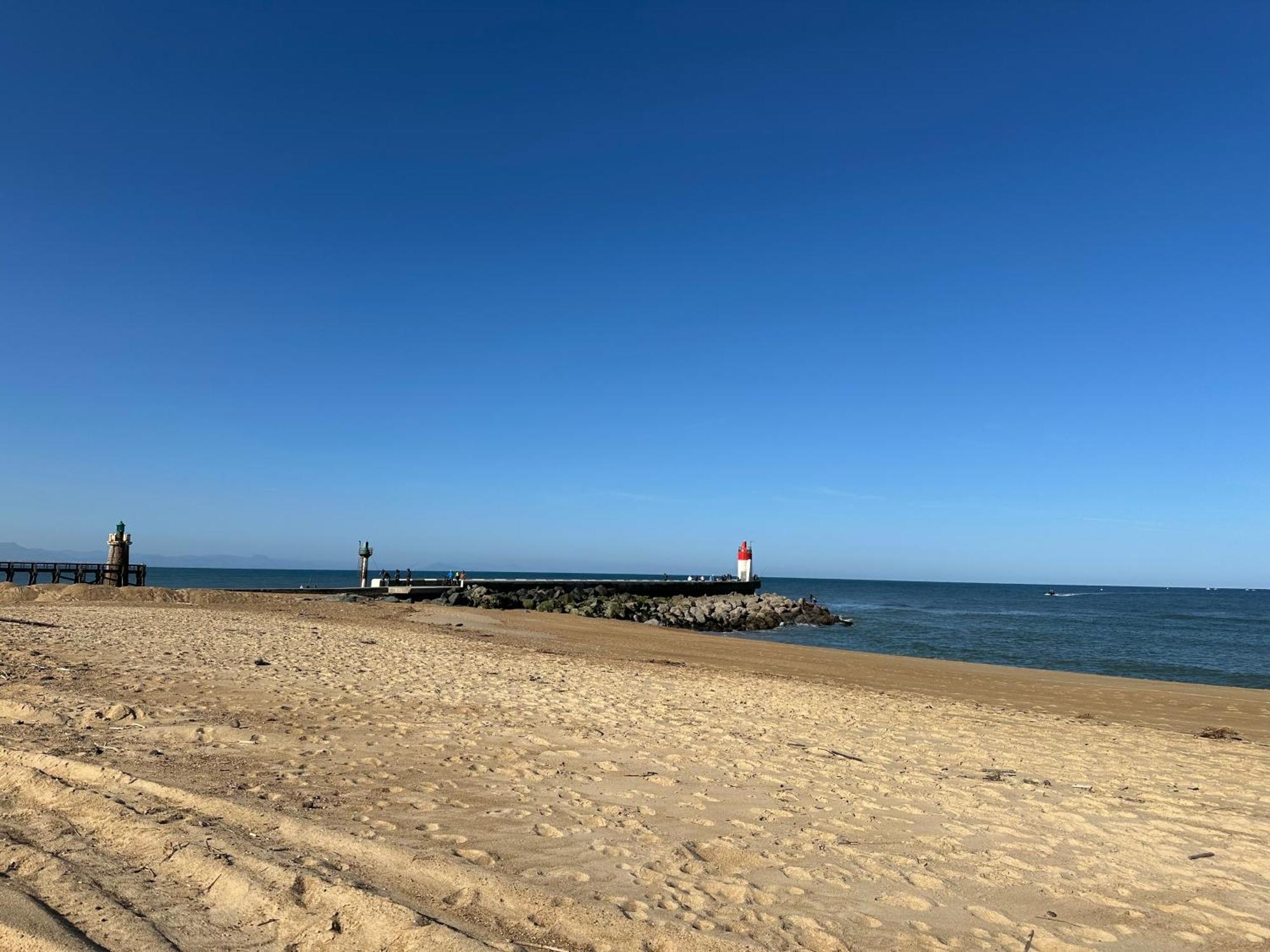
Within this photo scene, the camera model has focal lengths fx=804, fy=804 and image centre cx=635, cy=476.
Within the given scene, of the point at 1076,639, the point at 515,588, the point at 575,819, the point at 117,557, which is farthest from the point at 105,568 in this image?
the point at 1076,639

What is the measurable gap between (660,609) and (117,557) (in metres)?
24.9

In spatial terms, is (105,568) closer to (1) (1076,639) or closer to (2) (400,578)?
(2) (400,578)

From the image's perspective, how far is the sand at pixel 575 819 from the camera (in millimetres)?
3822

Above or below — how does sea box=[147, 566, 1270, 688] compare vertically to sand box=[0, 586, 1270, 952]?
below

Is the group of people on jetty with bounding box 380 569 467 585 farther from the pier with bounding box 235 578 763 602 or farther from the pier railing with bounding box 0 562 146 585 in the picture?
the pier railing with bounding box 0 562 146 585

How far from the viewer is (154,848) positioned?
4383mm

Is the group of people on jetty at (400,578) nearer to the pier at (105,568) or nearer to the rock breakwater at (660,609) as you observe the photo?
the rock breakwater at (660,609)

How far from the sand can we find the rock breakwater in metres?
25.8

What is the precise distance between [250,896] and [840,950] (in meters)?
2.80

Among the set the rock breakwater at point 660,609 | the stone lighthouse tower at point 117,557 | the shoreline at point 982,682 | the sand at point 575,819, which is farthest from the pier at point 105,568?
the sand at point 575,819

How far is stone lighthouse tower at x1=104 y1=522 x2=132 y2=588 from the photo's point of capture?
34.6 metres

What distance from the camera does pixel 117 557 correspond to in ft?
115

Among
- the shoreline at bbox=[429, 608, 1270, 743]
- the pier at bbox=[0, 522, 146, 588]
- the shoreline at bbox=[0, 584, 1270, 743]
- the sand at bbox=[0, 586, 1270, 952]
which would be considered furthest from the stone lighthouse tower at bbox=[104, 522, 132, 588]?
the sand at bbox=[0, 586, 1270, 952]

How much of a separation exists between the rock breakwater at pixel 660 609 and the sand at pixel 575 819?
25.8 metres
